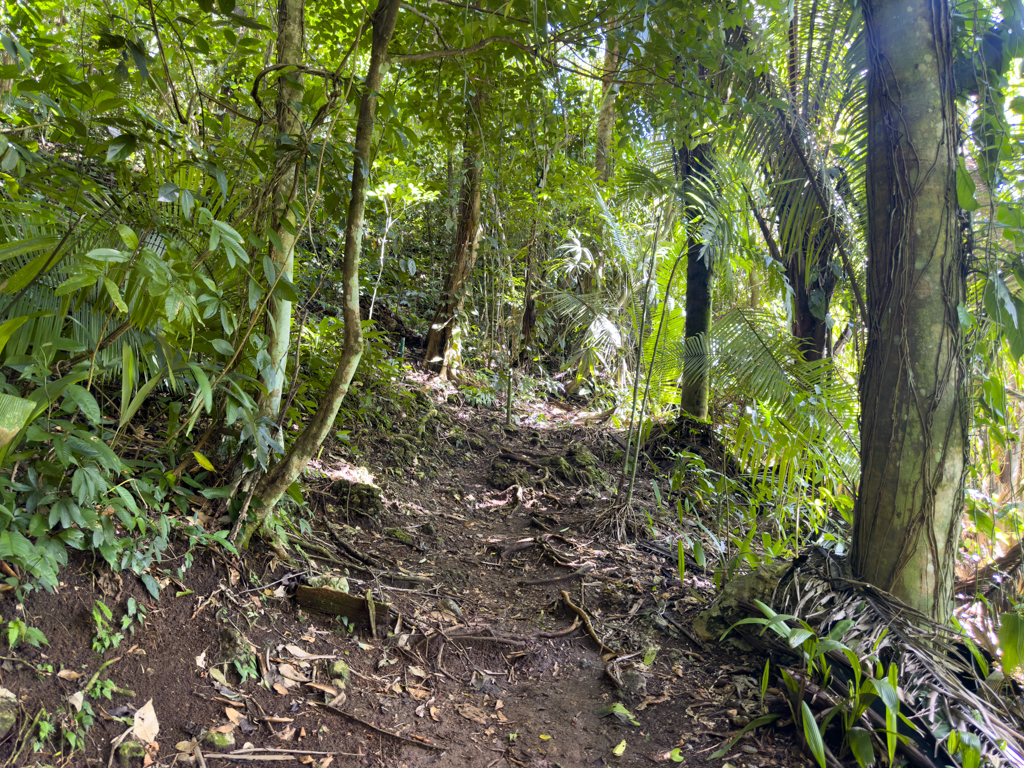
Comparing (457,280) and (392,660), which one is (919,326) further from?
(457,280)

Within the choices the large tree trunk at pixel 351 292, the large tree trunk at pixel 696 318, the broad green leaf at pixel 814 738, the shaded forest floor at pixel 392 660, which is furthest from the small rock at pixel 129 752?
the large tree trunk at pixel 696 318

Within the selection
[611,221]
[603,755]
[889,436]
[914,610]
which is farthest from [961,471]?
A: [611,221]

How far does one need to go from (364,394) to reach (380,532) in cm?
144

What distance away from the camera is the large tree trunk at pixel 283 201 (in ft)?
7.75

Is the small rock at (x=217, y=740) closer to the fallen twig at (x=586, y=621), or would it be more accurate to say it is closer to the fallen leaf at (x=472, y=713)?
the fallen leaf at (x=472, y=713)

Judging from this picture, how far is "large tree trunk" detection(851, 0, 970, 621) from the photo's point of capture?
211 centimetres

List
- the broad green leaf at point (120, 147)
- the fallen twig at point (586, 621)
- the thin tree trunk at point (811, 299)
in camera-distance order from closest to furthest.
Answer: the broad green leaf at point (120, 147) < the fallen twig at point (586, 621) < the thin tree trunk at point (811, 299)

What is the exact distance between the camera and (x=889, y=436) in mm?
2174

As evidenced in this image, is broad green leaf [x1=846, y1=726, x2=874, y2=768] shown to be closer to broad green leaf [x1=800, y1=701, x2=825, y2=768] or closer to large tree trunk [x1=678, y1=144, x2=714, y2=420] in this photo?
broad green leaf [x1=800, y1=701, x2=825, y2=768]

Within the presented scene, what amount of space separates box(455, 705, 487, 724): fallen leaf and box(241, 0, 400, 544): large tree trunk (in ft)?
3.61

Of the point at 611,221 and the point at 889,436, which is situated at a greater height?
the point at 611,221

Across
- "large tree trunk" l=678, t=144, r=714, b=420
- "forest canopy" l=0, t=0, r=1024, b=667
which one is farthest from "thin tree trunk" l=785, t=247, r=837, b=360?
"large tree trunk" l=678, t=144, r=714, b=420

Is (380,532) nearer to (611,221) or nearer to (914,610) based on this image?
(914,610)

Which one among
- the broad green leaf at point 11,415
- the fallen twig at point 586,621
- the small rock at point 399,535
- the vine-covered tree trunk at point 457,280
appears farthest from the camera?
the vine-covered tree trunk at point 457,280
